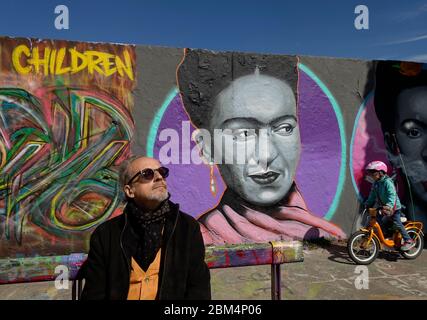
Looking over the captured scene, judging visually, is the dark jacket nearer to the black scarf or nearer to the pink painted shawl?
the black scarf

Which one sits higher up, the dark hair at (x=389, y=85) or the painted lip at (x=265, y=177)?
the dark hair at (x=389, y=85)

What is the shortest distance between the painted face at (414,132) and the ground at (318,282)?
72.3 inches

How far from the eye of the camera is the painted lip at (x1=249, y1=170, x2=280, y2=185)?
226 inches

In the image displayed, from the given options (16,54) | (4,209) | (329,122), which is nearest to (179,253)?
(4,209)

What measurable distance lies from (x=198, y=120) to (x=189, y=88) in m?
0.55

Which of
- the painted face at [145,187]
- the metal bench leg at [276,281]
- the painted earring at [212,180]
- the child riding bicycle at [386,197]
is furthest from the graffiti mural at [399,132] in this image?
the painted face at [145,187]

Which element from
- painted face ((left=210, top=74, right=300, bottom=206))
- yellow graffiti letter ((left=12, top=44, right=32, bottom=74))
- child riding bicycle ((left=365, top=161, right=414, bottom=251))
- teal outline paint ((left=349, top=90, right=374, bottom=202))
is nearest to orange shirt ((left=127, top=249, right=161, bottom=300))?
painted face ((left=210, top=74, right=300, bottom=206))

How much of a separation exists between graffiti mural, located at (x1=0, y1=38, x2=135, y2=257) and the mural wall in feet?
0.05

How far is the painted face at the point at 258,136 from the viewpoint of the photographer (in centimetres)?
561

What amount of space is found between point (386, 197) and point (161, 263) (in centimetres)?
428

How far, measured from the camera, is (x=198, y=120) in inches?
217

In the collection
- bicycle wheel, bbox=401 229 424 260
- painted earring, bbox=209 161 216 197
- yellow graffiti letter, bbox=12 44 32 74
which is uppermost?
yellow graffiti letter, bbox=12 44 32 74

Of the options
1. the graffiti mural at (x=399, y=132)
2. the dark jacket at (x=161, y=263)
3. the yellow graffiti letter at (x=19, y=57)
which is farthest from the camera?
the graffiti mural at (x=399, y=132)

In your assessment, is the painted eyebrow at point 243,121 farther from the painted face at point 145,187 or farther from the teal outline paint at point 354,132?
the painted face at point 145,187
